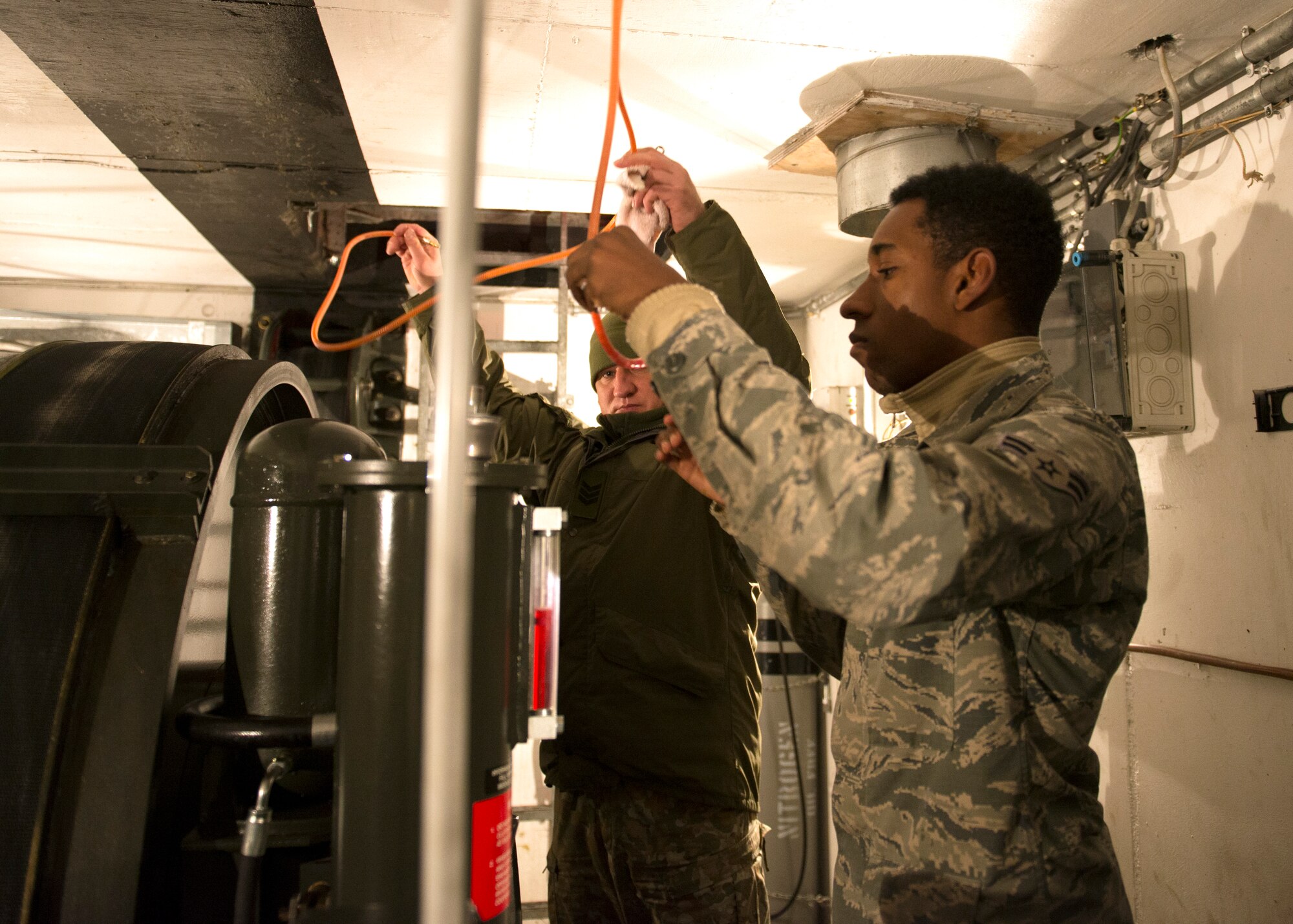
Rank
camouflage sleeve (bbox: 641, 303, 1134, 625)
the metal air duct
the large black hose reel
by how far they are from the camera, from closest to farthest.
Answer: camouflage sleeve (bbox: 641, 303, 1134, 625) → the large black hose reel → the metal air duct

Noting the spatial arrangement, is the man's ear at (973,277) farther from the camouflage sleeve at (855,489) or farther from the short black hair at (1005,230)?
the camouflage sleeve at (855,489)

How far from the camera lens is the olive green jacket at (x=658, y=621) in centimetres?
153

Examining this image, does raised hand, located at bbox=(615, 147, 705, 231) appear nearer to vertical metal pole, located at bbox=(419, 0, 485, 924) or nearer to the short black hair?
the short black hair

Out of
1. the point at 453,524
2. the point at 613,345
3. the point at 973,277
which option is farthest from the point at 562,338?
the point at 453,524

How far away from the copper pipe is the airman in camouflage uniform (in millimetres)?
868

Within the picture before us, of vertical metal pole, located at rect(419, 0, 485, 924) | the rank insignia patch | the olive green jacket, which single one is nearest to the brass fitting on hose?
vertical metal pole, located at rect(419, 0, 485, 924)

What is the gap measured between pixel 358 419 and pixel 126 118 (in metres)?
1.41

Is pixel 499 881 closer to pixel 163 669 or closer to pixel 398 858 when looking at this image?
pixel 398 858

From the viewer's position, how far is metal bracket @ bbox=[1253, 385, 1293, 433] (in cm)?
173

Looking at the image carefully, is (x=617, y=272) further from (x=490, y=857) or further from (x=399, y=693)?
(x=490, y=857)

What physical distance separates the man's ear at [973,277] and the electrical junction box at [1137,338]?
107cm

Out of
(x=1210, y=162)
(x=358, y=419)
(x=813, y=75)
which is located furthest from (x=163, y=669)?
(x=358, y=419)

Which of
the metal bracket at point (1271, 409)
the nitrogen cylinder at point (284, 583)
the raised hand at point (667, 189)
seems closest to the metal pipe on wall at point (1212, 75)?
the metal bracket at point (1271, 409)

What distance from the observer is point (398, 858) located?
0.85 meters
